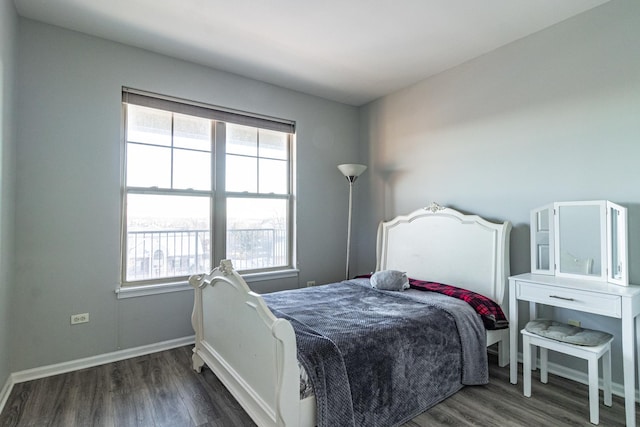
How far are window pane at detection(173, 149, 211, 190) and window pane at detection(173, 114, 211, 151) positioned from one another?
74mm

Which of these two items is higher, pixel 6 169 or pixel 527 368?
pixel 6 169

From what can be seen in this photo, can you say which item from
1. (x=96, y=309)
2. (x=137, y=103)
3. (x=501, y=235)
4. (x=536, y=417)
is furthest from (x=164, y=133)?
(x=536, y=417)

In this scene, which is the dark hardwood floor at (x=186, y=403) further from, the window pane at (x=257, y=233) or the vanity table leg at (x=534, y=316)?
the window pane at (x=257, y=233)

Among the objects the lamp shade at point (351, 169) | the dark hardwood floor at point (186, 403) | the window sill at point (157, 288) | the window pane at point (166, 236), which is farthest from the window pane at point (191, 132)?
the dark hardwood floor at point (186, 403)

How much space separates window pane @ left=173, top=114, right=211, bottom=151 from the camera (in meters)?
3.19

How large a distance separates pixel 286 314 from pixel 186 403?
0.90 meters

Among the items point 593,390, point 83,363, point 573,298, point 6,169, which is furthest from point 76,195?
point 593,390

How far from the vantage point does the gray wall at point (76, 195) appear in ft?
8.12

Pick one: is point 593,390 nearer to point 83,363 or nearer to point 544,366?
point 544,366

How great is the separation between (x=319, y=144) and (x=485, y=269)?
7.98 ft

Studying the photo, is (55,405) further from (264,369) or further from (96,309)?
(264,369)

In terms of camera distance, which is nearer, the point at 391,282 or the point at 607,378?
the point at 607,378

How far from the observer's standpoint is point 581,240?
2.37m

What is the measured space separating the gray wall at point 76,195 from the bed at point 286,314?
2.69ft
